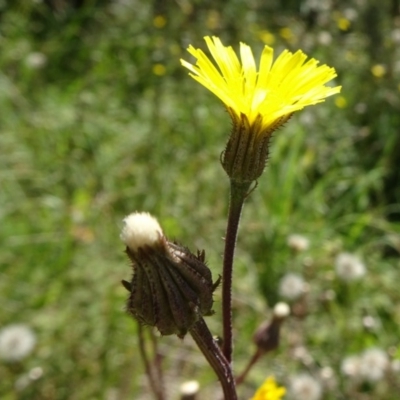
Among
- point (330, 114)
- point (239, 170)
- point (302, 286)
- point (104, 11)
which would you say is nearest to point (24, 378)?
point (302, 286)

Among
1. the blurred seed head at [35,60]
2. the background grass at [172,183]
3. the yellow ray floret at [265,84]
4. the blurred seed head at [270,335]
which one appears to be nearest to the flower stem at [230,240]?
the yellow ray floret at [265,84]

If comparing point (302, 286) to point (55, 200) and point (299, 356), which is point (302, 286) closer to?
point (299, 356)

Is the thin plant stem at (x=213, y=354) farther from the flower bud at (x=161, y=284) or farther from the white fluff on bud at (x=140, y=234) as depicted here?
the white fluff on bud at (x=140, y=234)

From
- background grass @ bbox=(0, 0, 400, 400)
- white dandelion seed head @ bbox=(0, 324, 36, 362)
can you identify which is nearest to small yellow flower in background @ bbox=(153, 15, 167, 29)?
background grass @ bbox=(0, 0, 400, 400)

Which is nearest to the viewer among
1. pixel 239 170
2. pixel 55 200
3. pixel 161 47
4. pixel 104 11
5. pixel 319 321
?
pixel 239 170

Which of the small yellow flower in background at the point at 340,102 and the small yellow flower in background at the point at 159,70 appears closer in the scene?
the small yellow flower in background at the point at 340,102

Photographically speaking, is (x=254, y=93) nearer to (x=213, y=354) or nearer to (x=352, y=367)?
(x=213, y=354)
